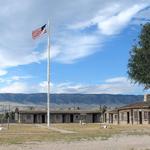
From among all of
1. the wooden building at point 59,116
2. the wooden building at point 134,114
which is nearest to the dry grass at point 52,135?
the wooden building at point 134,114

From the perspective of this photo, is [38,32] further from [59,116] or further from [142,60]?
[59,116]

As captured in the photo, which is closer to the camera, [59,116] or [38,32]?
[38,32]

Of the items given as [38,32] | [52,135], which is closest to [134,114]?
[38,32]

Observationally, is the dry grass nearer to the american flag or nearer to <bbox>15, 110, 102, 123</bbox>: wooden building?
the american flag

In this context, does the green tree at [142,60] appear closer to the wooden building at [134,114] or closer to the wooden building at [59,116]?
the wooden building at [134,114]

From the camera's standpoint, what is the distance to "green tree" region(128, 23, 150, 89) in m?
31.7

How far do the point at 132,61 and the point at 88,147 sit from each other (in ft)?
32.4

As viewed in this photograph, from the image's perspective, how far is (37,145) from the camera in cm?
2641

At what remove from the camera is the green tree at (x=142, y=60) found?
104 feet

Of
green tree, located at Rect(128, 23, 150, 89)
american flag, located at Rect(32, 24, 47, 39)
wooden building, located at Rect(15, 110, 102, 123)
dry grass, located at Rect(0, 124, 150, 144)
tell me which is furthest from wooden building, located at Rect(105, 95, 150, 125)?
green tree, located at Rect(128, 23, 150, 89)

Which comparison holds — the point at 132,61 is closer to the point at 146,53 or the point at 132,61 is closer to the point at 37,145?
the point at 146,53

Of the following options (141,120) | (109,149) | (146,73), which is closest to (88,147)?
(109,149)

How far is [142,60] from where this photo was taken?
32.4 metres

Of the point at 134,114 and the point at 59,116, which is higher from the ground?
the point at 59,116
